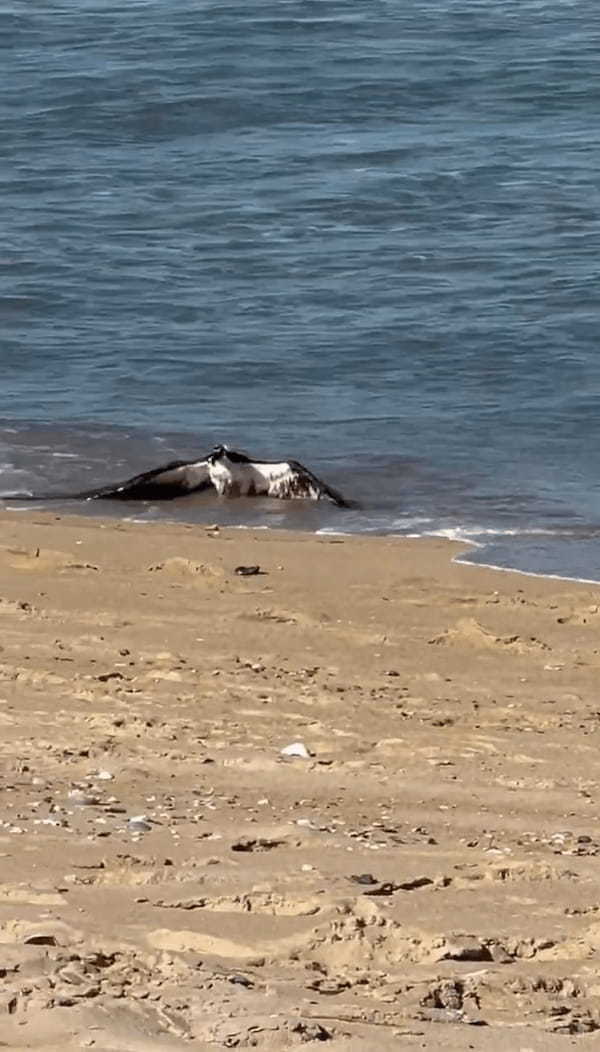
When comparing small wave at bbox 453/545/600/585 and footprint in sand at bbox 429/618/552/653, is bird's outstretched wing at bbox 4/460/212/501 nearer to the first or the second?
small wave at bbox 453/545/600/585

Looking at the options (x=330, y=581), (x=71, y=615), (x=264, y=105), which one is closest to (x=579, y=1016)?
(x=71, y=615)

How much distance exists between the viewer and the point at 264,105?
21219 millimetres

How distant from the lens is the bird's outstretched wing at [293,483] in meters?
10.6

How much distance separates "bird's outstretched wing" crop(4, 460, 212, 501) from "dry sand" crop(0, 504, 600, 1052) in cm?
166

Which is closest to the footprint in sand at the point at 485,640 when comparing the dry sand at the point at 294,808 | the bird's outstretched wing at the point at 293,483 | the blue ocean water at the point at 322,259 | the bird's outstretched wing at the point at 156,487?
the dry sand at the point at 294,808

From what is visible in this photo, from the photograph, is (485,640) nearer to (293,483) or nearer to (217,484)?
(293,483)

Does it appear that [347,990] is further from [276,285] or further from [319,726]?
[276,285]

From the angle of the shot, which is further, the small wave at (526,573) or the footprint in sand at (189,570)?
the small wave at (526,573)

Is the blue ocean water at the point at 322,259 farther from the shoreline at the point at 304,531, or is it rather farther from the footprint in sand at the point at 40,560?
the footprint in sand at the point at 40,560

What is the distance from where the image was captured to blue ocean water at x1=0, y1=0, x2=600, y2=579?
11.5 metres

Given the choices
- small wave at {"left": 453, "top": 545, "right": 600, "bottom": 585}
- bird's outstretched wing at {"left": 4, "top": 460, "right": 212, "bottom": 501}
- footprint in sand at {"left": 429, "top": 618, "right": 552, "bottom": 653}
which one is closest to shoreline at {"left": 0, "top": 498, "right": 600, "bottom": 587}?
small wave at {"left": 453, "top": 545, "right": 600, "bottom": 585}

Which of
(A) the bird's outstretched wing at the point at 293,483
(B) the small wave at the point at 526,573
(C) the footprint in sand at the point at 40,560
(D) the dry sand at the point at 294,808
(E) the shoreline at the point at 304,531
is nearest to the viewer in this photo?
(D) the dry sand at the point at 294,808

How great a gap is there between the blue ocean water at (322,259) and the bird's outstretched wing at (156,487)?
0.19 metres

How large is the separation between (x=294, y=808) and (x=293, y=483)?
5.31 metres
